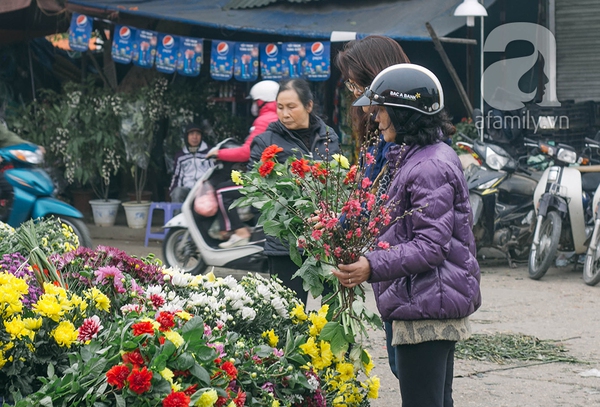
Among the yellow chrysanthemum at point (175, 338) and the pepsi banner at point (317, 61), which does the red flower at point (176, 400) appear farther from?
the pepsi banner at point (317, 61)

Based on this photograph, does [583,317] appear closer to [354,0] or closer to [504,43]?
[504,43]

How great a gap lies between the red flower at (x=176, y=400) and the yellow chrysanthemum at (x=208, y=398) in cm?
7

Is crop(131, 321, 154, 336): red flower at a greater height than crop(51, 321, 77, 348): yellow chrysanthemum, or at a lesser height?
greater

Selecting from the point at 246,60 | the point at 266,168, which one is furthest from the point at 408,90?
the point at 246,60

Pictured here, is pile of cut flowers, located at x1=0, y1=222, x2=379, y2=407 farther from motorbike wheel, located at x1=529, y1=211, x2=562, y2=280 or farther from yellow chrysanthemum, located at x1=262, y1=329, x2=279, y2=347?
Result: motorbike wheel, located at x1=529, y1=211, x2=562, y2=280

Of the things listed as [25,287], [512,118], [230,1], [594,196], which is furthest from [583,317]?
[230,1]

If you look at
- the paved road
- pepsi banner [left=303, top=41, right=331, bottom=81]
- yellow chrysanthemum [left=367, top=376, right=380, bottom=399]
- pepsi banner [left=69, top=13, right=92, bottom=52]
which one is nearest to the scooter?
the paved road

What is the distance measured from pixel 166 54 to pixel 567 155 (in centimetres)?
496

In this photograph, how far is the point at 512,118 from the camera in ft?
34.8

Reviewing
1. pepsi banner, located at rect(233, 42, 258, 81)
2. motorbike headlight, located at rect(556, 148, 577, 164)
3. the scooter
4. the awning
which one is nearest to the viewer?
the scooter

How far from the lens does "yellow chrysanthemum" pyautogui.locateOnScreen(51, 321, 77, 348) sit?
311cm

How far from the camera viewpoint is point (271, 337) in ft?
11.8

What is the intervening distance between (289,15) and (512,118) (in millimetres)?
2981

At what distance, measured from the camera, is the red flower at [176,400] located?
2.76 m
